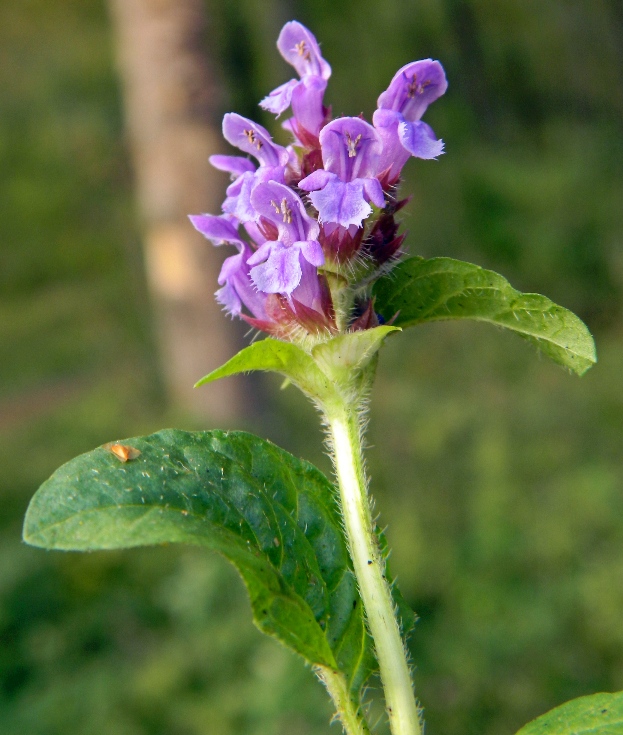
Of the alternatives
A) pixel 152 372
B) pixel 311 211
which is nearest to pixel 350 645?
pixel 311 211

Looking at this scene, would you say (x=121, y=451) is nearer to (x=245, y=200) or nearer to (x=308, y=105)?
(x=245, y=200)

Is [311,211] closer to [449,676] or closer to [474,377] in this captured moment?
[449,676]

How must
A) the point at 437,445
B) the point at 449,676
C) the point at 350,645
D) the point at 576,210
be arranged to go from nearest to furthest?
the point at 350,645 < the point at 449,676 < the point at 437,445 < the point at 576,210

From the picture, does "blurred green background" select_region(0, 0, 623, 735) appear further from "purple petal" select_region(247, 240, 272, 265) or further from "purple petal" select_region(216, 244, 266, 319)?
"purple petal" select_region(247, 240, 272, 265)

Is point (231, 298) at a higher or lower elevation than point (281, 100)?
lower

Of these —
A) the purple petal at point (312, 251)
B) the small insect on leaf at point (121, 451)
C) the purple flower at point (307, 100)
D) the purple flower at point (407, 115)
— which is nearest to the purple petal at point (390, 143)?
the purple flower at point (407, 115)

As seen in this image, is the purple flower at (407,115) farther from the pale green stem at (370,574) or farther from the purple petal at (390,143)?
the pale green stem at (370,574)

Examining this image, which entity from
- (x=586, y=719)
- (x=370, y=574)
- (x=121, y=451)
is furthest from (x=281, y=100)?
(x=586, y=719)
